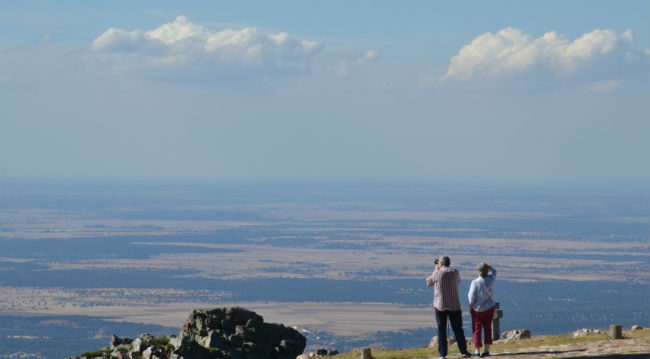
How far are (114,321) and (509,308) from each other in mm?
74652

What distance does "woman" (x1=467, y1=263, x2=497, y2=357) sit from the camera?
22.3 metres

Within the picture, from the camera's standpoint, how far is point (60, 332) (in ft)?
616

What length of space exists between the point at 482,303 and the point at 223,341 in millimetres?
5695

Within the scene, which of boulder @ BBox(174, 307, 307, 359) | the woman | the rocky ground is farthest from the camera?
boulder @ BBox(174, 307, 307, 359)

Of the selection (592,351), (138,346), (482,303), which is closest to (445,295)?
(482,303)

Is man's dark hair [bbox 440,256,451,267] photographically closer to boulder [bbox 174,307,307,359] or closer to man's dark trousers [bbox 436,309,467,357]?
man's dark trousers [bbox 436,309,467,357]

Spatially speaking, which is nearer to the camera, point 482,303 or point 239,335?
point 482,303

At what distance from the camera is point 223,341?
74.1ft

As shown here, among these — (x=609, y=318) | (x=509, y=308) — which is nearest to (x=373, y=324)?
(x=509, y=308)

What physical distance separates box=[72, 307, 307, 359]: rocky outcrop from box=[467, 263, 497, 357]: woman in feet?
13.0

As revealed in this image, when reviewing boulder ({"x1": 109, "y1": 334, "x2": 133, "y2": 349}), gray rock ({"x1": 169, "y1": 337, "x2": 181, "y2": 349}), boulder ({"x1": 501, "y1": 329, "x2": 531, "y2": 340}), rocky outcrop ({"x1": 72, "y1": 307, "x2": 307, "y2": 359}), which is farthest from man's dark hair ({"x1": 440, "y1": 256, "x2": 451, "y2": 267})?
boulder ({"x1": 501, "y1": 329, "x2": 531, "y2": 340})

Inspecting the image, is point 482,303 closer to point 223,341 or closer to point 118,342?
point 223,341

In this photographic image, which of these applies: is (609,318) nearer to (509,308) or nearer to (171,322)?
(509,308)

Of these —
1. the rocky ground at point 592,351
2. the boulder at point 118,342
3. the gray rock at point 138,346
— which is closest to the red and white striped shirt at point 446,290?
the rocky ground at point 592,351
